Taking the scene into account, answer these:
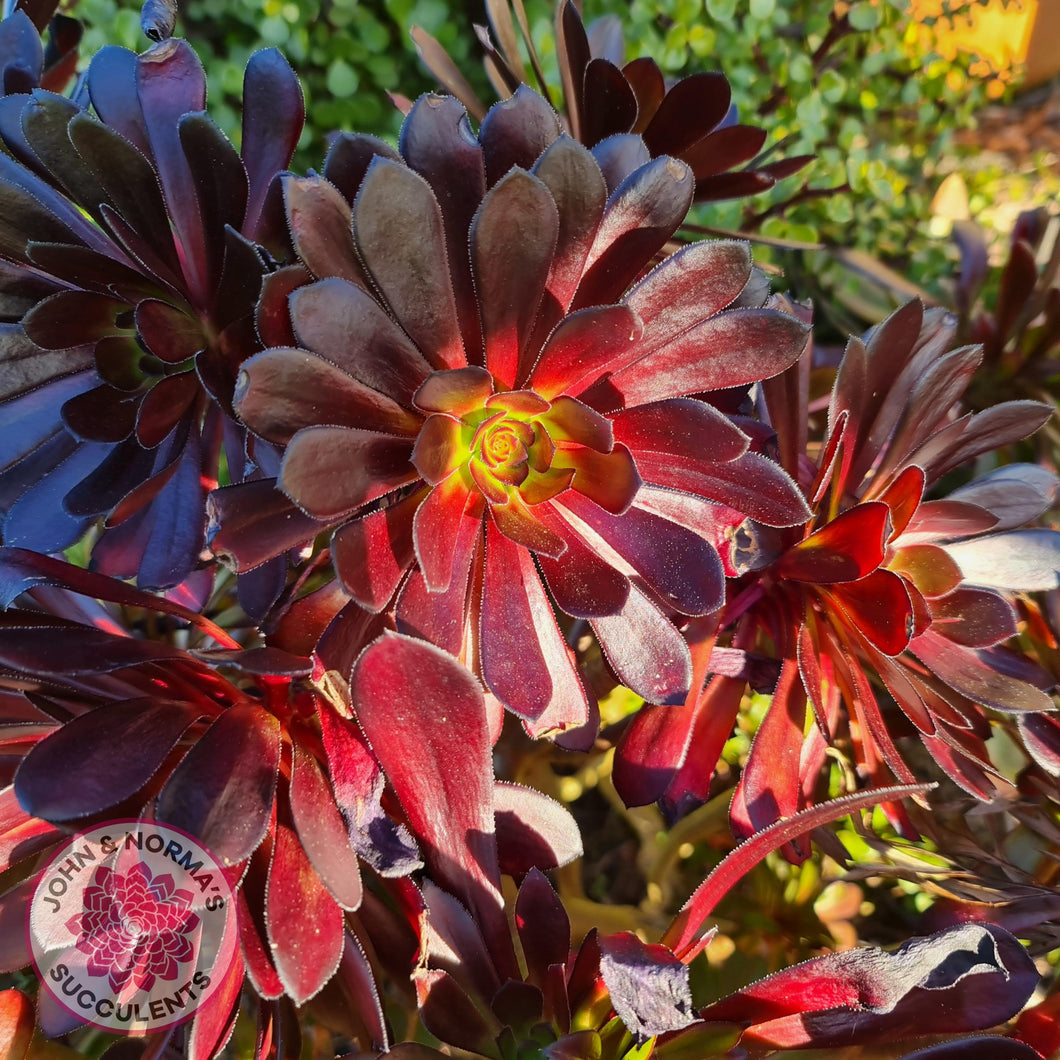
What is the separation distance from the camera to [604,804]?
1.06 meters

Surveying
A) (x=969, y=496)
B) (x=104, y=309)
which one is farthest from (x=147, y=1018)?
(x=969, y=496)

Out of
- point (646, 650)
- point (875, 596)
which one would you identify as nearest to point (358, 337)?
point (646, 650)

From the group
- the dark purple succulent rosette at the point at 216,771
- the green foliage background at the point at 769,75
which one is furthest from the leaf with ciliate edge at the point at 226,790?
the green foliage background at the point at 769,75

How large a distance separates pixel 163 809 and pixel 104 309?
339mm

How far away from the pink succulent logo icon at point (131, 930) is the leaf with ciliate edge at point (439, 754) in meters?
0.16

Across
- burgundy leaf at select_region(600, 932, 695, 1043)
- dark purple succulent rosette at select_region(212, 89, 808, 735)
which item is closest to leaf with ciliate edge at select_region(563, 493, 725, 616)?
dark purple succulent rosette at select_region(212, 89, 808, 735)

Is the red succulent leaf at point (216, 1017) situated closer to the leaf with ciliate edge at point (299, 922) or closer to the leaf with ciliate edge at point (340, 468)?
the leaf with ciliate edge at point (299, 922)

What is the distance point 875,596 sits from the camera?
1.83 feet

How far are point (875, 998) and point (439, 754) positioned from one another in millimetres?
299

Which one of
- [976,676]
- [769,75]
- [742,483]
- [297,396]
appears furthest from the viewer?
[769,75]

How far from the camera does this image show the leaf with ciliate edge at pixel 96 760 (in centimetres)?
42

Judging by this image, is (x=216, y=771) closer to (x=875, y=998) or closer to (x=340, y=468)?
(x=340, y=468)

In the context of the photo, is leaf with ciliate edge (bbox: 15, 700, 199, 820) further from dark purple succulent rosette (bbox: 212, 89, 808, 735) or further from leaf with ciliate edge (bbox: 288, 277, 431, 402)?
leaf with ciliate edge (bbox: 288, 277, 431, 402)

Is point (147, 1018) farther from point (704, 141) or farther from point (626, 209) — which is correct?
point (704, 141)
